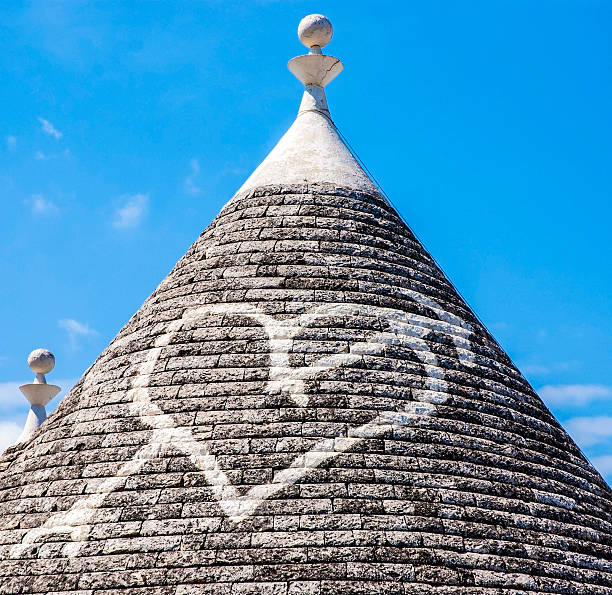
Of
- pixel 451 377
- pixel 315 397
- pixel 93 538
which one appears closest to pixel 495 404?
pixel 451 377

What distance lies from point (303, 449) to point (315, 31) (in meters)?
5.35

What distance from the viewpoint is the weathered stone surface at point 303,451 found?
667 centimetres

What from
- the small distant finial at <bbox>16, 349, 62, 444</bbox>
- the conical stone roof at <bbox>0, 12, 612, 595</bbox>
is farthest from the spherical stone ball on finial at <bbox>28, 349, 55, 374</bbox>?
the conical stone roof at <bbox>0, 12, 612, 595</bbox>

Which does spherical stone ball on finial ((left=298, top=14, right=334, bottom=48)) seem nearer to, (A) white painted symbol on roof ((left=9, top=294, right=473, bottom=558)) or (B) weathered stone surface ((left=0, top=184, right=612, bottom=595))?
(B) weathered stone surface ((left=0, top=184, right=612, bottom=595))

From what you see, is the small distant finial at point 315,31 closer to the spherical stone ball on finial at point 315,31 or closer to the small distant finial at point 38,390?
the spherical stone ball on finial at point 315,31

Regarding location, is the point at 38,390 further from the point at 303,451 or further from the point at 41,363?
the point at 303,451

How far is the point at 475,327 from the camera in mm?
9102

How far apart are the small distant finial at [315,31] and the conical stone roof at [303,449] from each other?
2.18 m

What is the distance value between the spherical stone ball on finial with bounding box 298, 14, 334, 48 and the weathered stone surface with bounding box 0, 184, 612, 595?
2386mm

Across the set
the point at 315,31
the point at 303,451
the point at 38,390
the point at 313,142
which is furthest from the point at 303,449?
the point at 38,390

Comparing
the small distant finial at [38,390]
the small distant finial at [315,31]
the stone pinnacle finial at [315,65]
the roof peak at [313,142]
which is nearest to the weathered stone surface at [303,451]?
the roof peak at [313,142]

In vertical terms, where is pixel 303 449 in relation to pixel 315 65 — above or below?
below

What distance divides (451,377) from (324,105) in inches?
157

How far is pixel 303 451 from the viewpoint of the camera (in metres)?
7.08
